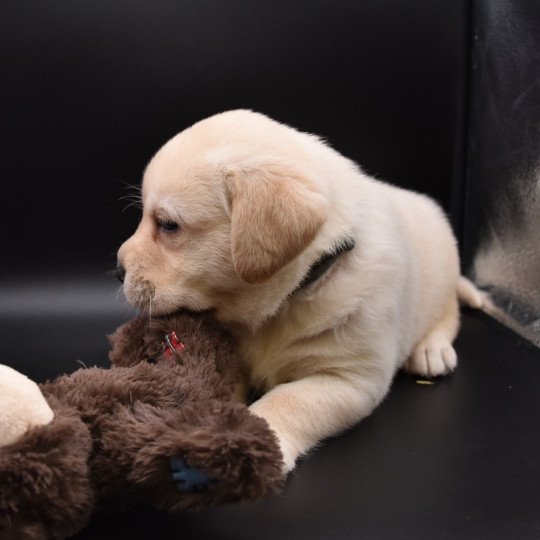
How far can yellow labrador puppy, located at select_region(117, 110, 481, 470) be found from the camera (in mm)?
1775

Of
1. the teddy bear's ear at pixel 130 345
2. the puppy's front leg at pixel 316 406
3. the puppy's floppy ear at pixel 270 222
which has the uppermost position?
the puppy's floppy ear at pixel 270 222

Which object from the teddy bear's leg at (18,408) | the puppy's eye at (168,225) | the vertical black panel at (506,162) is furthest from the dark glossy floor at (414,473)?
the puppy's eye at (168,225)

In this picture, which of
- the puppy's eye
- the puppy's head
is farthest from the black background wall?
the puppy's eye

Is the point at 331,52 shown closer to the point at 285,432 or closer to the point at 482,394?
the point at 482,394

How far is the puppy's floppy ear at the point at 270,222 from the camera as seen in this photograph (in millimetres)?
1743

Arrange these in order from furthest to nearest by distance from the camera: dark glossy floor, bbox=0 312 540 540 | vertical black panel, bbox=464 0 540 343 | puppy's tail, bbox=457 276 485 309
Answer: puppy's tail, bbox=457 276 485 309, vertical black panel, bbox=464 0 540 343, dark glossy floor, bbox=0 312 540 540

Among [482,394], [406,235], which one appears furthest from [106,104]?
[482,394]

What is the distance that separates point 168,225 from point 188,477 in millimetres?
715

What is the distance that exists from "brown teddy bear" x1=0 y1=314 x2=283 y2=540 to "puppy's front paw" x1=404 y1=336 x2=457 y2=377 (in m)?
0.93

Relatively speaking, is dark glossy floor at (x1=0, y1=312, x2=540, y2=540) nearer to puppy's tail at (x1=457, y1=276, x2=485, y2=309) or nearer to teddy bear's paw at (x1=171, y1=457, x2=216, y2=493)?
teddy bear's paw at (x1=171, y1=457, x2=216, y2=493)

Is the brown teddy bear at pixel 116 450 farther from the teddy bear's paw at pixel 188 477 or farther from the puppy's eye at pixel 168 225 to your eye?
the puppy's eye at pixel 168 225

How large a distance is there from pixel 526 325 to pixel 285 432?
1.31 metres

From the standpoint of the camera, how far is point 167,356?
1826 millimetres

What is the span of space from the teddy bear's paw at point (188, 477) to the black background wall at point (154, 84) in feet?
6.24
